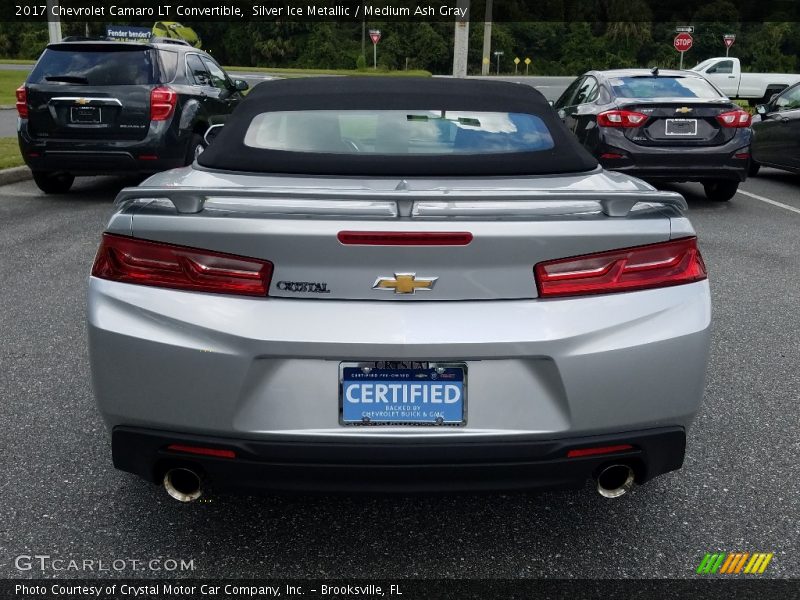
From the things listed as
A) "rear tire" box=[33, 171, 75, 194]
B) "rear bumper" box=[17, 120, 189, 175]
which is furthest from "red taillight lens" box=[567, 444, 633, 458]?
"rear tire" box=[33, 171, 75, 194]

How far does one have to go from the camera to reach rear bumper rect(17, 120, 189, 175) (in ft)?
29.9

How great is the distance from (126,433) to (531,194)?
1.38 meters

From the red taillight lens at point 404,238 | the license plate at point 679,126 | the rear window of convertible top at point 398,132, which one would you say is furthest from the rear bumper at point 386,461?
the license plate at point 679,126

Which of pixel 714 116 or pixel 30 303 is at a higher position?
pixel 714 116

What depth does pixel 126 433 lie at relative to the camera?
241cm

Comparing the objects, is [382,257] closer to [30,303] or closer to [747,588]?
[747,588]

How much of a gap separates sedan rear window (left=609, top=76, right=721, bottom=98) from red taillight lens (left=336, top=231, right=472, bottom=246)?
26.1 feet

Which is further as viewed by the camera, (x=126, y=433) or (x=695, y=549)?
(x=695, y=549)

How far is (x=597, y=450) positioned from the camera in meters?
2.37

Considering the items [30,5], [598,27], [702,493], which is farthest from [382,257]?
[598,27]

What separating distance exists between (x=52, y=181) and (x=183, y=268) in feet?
28.4

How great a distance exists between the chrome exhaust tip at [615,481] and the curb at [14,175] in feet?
33.3

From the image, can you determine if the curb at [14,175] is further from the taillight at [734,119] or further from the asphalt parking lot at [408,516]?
the taillight at [734,119]

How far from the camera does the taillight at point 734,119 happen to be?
925 cm
